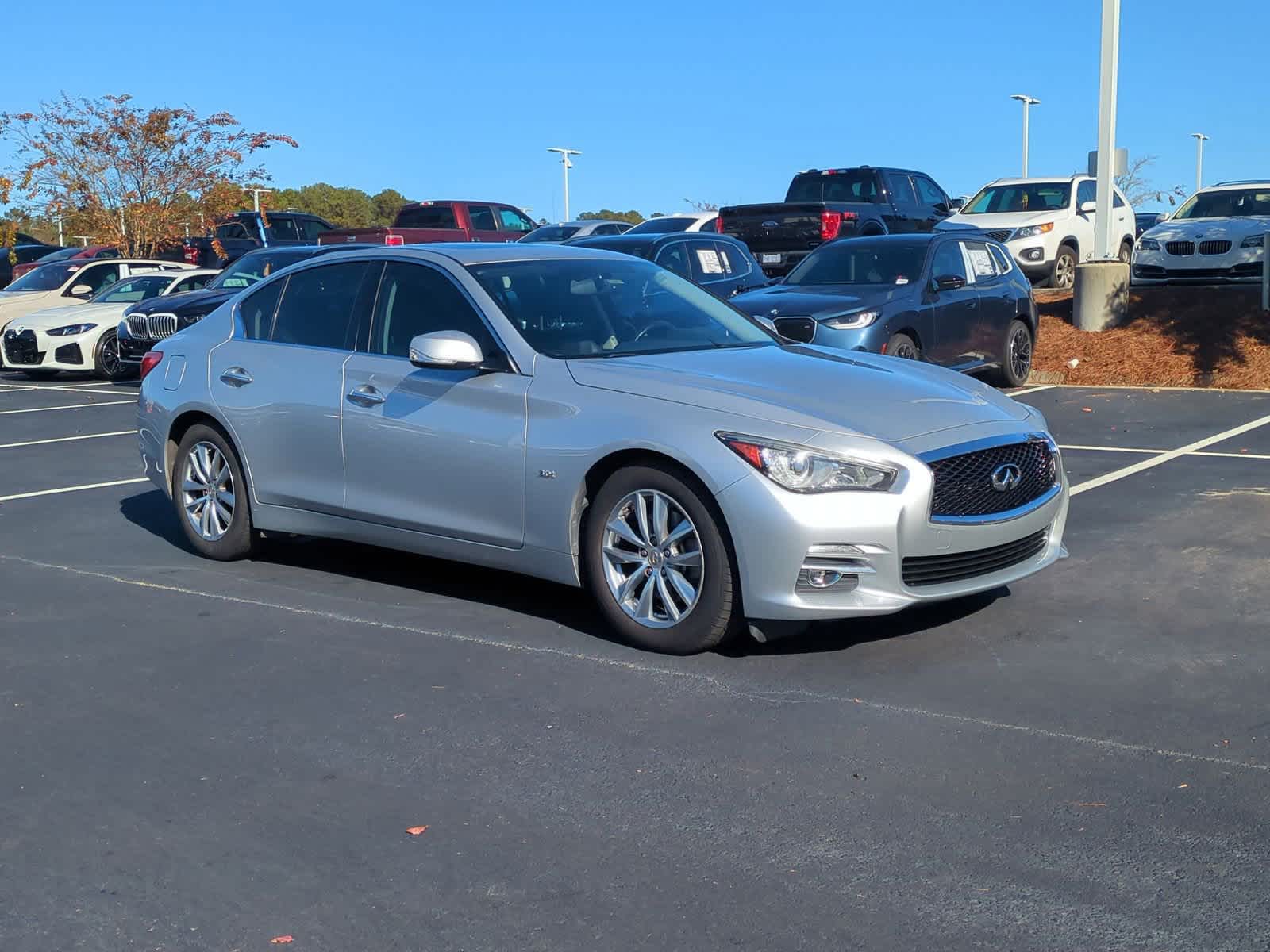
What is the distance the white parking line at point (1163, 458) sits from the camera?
954 cm

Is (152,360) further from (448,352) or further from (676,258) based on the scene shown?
(676,258)

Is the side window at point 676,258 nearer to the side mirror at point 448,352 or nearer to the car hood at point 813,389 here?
the car hood at point 813,389

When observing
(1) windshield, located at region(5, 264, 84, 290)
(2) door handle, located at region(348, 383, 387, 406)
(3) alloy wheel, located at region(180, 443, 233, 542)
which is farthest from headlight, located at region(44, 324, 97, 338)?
(2) door handle, located at region(348, 383, 387, 406)

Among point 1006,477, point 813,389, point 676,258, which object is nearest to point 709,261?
point 676,258

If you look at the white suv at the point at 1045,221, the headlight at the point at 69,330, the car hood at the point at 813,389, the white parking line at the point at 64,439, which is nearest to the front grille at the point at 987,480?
the car hood at the point at 813,389

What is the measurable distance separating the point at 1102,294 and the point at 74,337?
13.1 metres

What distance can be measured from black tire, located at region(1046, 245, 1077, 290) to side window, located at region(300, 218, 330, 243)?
16.3m

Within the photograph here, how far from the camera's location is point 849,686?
536 centimetres

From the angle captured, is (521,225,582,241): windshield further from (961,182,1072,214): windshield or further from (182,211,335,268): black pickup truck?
(961,182,1072,214): windshield

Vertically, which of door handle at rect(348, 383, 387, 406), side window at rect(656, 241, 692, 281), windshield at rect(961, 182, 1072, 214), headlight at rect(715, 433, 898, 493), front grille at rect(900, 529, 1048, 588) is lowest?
front grille at rect(900, 529, 1048, 588)

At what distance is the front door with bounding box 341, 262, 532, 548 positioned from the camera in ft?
20.5

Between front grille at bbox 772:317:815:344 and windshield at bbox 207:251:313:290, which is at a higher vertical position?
windshield at bbox 207:251:313:290

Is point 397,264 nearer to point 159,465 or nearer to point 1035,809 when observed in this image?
point 159,465

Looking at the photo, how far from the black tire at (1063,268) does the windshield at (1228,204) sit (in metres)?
1.72
